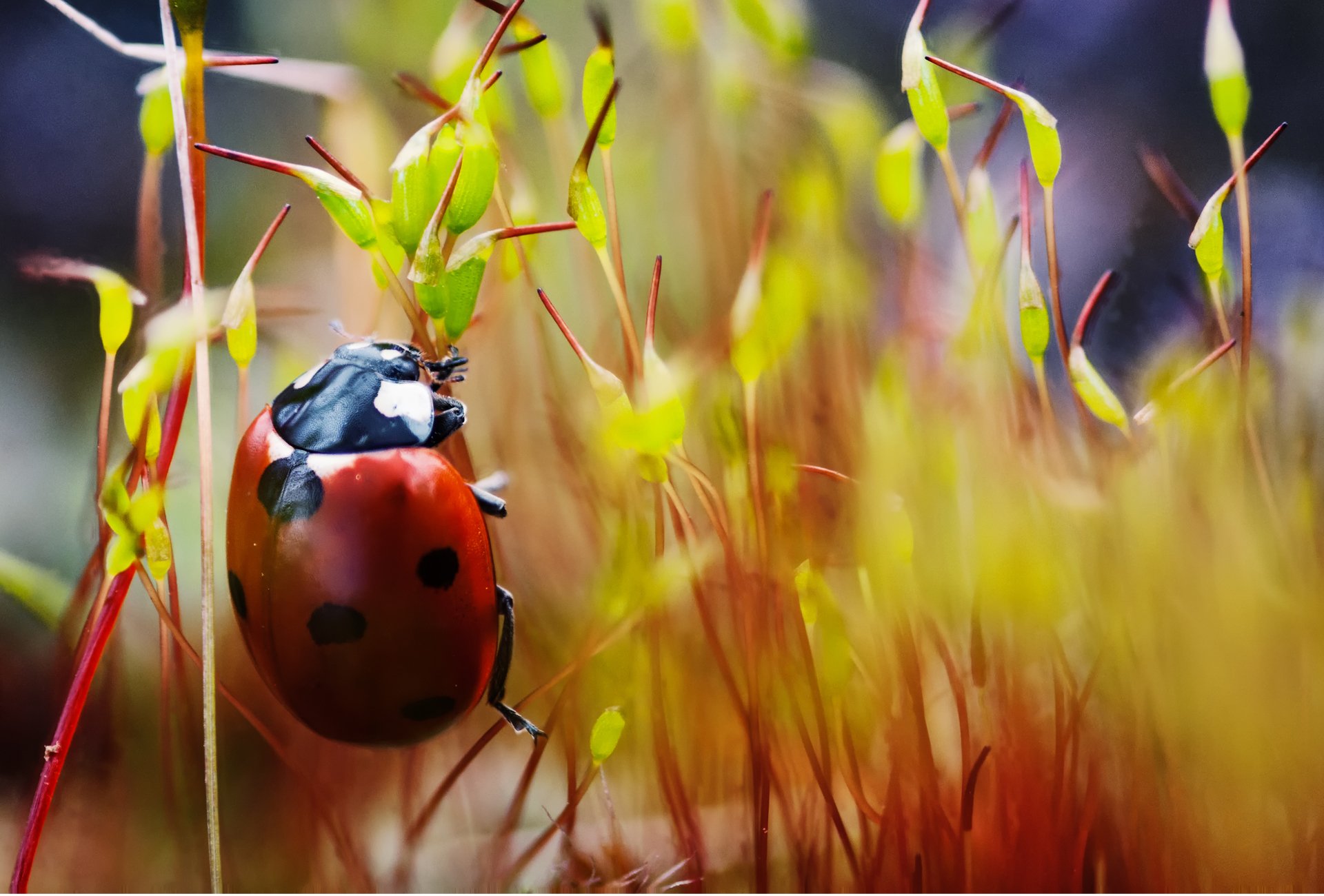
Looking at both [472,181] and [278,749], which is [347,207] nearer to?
[472,181]

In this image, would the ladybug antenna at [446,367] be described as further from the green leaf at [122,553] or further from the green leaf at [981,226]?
the green leaf at [981,226]

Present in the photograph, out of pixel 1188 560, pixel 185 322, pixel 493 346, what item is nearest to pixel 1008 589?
pixel 1188 560

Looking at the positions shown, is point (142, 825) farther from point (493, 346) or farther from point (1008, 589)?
point (1008, 589)

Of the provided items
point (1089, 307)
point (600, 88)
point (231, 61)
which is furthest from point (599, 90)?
point (1089, 307)

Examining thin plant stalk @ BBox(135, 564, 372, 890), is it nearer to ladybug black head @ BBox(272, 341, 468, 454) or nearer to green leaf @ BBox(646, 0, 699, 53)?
ladybug black head @ BBox(272, 341, 468, 454)

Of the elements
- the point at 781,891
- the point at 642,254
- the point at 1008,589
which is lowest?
the point at 781,891

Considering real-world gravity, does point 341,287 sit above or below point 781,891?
above
